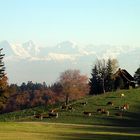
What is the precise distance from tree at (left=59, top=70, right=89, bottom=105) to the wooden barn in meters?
36.1

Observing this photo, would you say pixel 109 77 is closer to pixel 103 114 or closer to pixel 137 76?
pixel 137 76

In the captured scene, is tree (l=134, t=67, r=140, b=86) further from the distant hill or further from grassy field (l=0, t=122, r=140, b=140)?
grassy field (l=0, t=122, r=140, b=140)

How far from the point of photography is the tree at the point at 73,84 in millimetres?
176163

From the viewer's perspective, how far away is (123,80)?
139000 mm

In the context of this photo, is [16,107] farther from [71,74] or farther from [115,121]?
[115,121]

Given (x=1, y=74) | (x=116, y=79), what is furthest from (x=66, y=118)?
(x=116, y=79)

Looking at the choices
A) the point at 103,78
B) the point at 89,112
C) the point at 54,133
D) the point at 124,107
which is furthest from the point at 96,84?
the point at 54,133

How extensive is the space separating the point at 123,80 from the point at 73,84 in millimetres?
46830

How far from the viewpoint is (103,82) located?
145 m

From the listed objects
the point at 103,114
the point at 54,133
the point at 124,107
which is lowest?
the point at 54,133

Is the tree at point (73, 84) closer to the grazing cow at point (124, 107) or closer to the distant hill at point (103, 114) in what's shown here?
the distant hill at point (103, 114)

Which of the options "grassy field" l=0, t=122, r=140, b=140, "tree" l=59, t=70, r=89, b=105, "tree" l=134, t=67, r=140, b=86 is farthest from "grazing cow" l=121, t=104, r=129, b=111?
"tree" l=59, t=70, r=89, b=105

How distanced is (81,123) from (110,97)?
28400 mm

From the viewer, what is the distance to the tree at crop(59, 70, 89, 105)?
176163mm
